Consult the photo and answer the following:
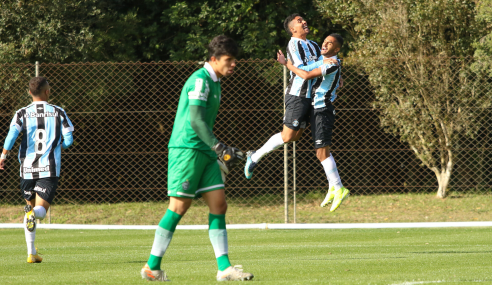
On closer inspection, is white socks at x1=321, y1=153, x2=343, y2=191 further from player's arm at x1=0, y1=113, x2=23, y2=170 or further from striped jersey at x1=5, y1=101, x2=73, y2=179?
player's arm at x1=0, y1=113, x2=23, y2=170

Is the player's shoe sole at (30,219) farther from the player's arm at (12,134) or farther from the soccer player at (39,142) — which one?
the player's arm at (12,134)

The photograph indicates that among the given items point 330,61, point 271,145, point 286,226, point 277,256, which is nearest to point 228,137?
point 286,226

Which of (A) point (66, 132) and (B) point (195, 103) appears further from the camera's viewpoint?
(A) point (66, 132)

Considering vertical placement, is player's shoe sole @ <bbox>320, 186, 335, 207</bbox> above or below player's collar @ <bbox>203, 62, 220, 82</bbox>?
below

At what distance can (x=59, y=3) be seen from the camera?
13.8 metres

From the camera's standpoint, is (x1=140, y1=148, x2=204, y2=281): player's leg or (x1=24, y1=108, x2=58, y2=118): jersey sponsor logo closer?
(x1=140, y1=148, x2=204, y2=281): player's leg

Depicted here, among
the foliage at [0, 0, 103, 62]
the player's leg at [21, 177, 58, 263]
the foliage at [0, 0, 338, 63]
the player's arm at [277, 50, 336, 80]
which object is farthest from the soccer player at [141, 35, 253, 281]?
the foliage at [0, 0, 103, 62]

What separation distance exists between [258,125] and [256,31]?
3452 mm

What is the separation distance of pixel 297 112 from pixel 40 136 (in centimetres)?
286

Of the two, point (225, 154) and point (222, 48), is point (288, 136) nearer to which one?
point (222, 48)

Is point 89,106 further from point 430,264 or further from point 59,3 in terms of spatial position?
point 430,264

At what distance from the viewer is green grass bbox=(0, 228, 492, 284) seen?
4930 mm

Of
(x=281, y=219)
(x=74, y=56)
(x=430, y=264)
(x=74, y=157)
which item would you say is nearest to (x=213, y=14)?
(x=74, y=56)

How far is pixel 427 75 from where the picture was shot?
1220 cm
